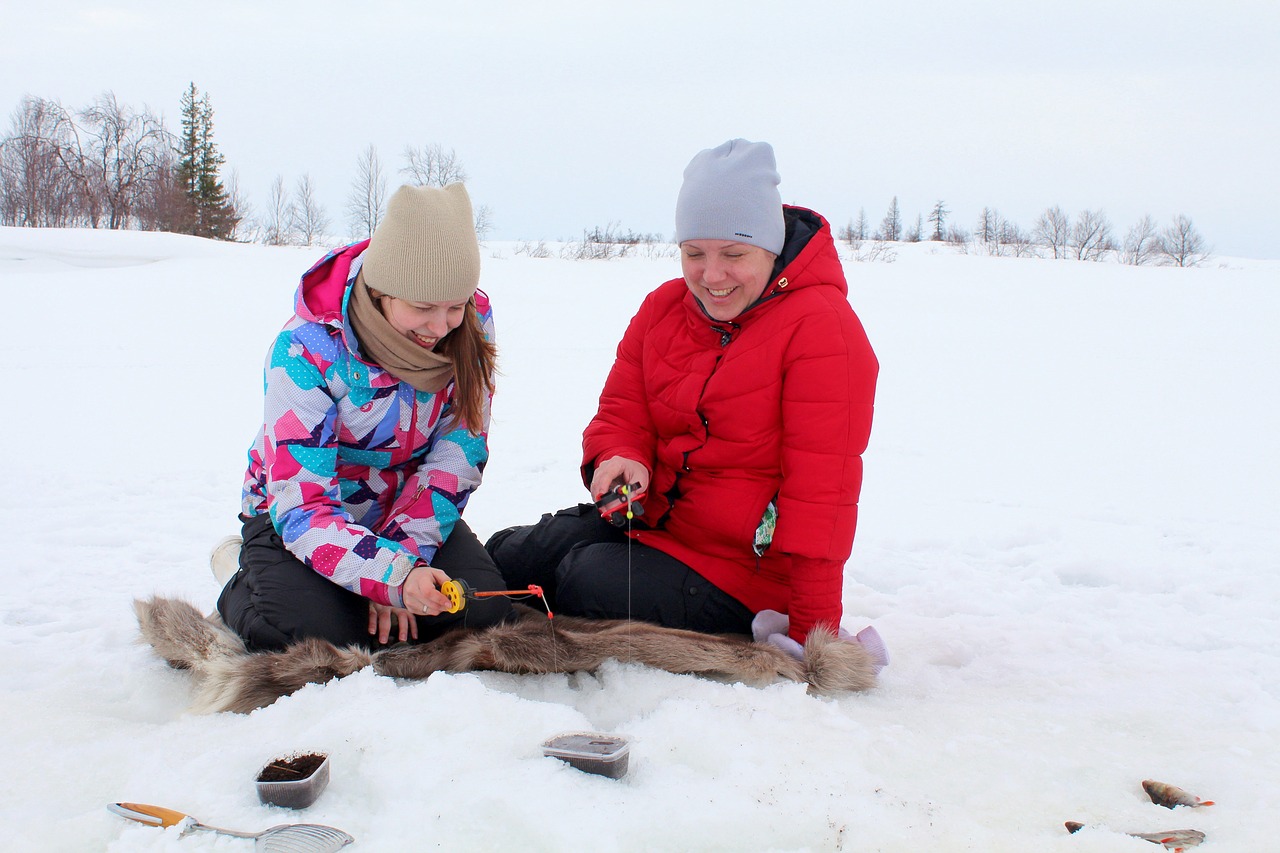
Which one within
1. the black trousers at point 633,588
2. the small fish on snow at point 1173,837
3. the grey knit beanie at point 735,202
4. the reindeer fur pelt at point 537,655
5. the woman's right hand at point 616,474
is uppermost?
the grey knit beanie at point 735,202

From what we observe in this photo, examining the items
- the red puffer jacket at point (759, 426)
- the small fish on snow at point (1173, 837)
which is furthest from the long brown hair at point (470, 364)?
the small fish on snow at point (1173, 837)

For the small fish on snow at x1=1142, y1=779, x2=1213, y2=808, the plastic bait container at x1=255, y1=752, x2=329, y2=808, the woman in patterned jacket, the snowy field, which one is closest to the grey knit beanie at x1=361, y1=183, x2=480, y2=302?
the woman in patterned jacket

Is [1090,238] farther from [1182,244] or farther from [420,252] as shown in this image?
[420,252]

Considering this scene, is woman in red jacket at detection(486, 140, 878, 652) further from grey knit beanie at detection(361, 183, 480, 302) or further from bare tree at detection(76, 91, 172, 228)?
bare tree at detection(76, 91, 172, 228)

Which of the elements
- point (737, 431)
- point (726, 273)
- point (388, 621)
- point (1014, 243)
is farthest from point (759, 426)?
point (1014, 243)

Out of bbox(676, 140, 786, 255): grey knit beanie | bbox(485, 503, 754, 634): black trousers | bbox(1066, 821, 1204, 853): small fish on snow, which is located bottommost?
bbox(1066, 821, 1204, 853): small fish on snow

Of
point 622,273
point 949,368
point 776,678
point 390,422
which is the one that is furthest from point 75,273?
point 776,678

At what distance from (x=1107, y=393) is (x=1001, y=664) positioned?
653cm

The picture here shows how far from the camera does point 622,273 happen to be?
1661cm

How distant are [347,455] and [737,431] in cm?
119

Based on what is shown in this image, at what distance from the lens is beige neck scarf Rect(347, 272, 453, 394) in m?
2.53

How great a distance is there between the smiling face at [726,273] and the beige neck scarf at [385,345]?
779 millimetres

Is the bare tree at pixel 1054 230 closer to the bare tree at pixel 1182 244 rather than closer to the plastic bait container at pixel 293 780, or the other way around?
the bare tree at pixel 1182 244

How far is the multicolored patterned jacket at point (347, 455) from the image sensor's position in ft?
8.14
